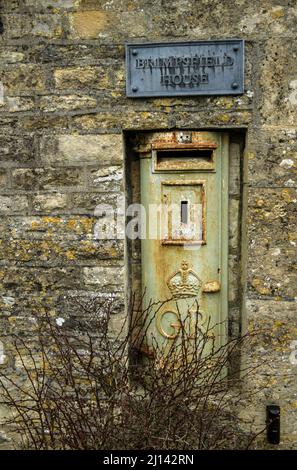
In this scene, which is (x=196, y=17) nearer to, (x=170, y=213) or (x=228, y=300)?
(x=170, y=213)

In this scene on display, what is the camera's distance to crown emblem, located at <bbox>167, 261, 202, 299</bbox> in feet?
11.2

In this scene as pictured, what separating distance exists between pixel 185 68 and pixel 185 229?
1019mm

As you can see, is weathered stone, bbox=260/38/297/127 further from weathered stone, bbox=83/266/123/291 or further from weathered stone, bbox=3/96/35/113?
weathered stone, bbox=3/96/35/113

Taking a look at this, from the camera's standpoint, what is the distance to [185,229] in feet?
11.1

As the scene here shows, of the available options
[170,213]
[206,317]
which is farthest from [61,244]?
[206,317]

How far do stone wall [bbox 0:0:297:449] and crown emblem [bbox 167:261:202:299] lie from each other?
0.33 metres

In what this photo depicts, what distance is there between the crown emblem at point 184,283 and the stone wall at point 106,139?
1.07 feet

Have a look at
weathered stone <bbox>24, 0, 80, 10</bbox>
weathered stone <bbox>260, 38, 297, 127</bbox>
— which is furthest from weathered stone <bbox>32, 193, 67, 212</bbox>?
weathered stone <bbox>260, 38, 297, 127</bbox>

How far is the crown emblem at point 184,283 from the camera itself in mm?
3426

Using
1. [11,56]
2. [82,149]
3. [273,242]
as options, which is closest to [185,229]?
[273,242]

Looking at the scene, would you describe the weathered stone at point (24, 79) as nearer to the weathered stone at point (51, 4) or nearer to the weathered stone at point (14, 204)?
the weathered stone at point (51, 4)

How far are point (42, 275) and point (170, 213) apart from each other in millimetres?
943

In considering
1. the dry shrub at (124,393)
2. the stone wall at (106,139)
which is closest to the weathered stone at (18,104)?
the stone wall at (106,139)

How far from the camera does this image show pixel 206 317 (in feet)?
11.4
